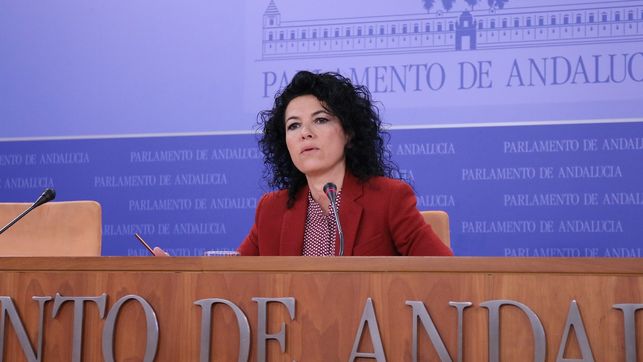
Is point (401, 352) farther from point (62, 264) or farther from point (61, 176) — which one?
point (61, 176)

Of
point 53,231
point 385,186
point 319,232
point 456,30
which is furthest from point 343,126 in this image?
point 456,30

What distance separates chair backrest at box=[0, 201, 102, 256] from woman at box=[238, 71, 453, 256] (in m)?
0.51

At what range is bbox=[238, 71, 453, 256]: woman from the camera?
96.3 inches

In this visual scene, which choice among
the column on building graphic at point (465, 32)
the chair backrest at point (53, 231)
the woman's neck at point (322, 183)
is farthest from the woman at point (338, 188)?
the column on building graphic at point (465, 32)

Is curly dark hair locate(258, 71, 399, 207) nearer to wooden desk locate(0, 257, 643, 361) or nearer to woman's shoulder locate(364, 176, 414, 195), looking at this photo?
woman's shoulder locate(364, 176, 414, 195)

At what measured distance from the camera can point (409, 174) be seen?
12.1 feet

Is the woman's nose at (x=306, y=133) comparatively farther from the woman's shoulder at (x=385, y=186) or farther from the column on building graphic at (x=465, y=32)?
the column on building graphic at (x=465, y=32)

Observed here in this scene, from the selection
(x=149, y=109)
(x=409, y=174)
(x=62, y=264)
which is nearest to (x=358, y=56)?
(x=409, y=174)

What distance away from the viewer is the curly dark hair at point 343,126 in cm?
257

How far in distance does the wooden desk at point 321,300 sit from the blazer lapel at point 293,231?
0.80 meters

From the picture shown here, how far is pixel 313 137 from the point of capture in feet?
8.25

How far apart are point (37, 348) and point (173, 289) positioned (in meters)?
0.31

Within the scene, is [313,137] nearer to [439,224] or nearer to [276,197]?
[276,197]

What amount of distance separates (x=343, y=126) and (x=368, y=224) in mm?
318
